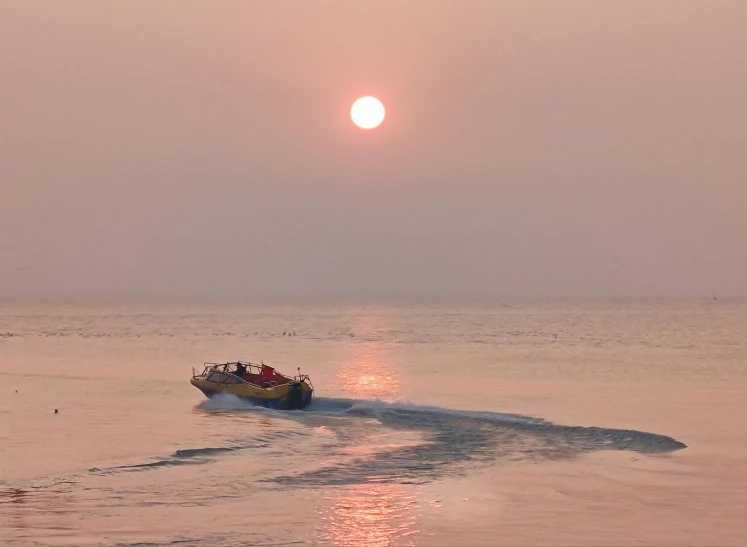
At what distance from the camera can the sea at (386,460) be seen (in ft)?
73.7

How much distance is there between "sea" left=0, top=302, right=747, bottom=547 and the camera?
22453 mm

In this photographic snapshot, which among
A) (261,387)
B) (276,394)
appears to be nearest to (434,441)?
(276,394)

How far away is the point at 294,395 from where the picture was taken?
47.6m

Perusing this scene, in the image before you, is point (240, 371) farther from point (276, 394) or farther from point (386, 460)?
point (386, 460)

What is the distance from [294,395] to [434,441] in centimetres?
1303

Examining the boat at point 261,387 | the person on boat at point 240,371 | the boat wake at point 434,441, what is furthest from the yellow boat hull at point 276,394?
the person on boat at point 240,371

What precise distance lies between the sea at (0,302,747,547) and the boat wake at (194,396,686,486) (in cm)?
14

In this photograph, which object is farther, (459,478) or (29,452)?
(29,452)

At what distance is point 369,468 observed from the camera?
99.0 feet

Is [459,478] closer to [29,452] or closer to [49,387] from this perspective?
[29,452]

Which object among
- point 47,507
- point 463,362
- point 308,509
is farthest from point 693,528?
point 463,362

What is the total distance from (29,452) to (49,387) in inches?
1107

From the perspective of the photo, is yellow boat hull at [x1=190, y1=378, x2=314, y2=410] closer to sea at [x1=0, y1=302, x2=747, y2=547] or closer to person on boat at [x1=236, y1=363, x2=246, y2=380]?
sea at [x1=0, y1=302, x2=747, y2=547]

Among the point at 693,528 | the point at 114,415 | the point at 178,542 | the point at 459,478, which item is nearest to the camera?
the point at 178,542
